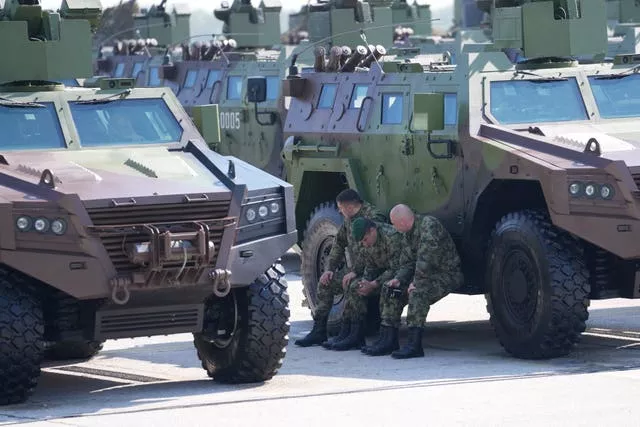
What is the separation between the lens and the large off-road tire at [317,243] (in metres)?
13.6

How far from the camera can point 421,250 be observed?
39.7 feet

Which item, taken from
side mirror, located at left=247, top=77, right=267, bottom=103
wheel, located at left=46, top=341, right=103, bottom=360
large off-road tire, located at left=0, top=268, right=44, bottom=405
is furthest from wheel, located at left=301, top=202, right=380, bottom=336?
large off-road tire, located at left=0, top=268, right=44, bottom=405

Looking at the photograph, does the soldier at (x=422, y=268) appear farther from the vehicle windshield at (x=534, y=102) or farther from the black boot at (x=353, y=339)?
the vehicle windshield at (x=534, y=102)

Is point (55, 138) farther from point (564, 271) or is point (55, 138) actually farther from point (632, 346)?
point (632, 346)

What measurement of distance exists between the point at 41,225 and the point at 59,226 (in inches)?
3.9

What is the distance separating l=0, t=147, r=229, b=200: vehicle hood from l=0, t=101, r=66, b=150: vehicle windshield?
0.41 ft

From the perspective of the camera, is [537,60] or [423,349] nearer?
[423,349]

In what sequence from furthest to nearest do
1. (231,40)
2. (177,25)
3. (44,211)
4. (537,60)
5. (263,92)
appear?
1. (177,25)
2. (231,40)
3. (263,92)
4. (537,60)
5. (44,211)

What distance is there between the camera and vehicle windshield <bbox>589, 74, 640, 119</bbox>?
1268 centimetres

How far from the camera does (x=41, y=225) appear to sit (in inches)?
391

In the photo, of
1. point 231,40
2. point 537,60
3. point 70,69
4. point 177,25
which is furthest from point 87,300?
point 177,25

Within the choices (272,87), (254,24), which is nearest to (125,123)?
(272,87)

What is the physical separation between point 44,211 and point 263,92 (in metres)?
7.90

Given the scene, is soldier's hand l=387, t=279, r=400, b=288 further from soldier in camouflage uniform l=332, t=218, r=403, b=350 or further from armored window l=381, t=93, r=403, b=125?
armored window l=381, t=93, r=403, b=125
